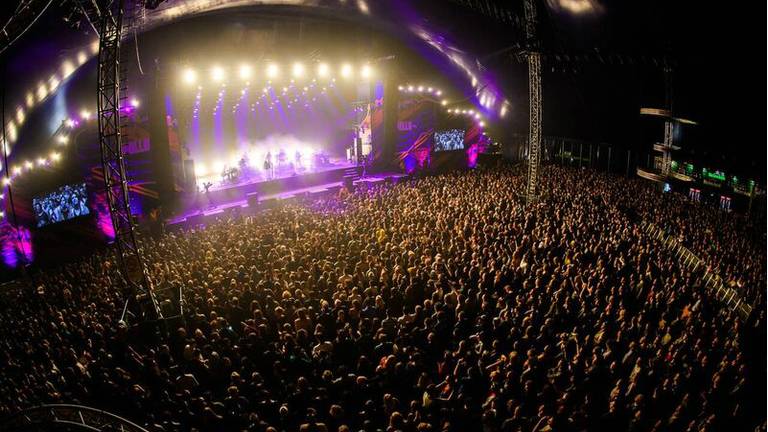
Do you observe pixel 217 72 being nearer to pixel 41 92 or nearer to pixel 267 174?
pixel 41 92

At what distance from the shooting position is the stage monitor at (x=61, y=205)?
1450 cm

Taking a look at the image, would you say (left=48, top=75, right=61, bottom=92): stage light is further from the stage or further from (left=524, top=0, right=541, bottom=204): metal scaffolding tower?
(left=524, top=0, right=541, bottom=204): metal scaffolding tower

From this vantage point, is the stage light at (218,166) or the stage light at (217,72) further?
the stage light at (218,166)

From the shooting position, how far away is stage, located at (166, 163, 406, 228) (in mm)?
14828

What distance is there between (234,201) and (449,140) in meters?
13.4

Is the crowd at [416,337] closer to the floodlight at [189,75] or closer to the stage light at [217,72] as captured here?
the stage light at [217,72]

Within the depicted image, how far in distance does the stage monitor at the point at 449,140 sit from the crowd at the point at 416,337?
1513cm

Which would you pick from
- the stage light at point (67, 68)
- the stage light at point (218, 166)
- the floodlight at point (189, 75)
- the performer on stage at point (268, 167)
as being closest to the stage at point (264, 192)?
the performer on stage at point (268, 167)

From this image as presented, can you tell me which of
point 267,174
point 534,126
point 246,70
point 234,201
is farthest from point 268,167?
point 534,126

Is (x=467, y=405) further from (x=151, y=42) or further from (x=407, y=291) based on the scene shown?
(x=151, y=42)

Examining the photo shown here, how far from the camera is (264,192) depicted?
58.0ft

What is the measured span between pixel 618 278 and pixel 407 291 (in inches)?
139

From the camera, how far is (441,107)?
2378 centimetres

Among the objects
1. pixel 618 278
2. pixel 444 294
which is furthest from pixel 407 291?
pixel 618 278
